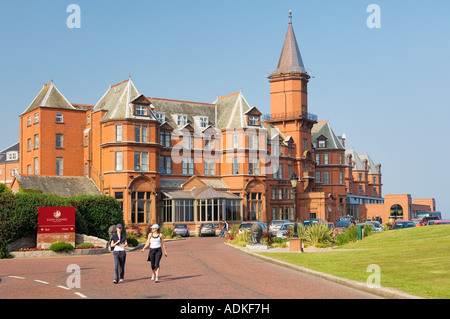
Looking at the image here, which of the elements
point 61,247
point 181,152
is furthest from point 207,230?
point 61,247

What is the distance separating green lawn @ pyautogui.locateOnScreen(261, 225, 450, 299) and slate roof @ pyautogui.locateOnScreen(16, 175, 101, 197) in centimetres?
3501

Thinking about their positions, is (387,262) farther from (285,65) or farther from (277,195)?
(285,65)

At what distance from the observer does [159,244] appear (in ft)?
59.8

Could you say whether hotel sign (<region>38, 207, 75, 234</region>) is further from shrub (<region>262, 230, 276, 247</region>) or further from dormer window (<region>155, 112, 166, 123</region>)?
dormer window (<region>155, 112, 166, 123</region>)

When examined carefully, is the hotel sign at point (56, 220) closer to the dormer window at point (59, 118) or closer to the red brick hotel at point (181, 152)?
the red brick hotel at point (181, 152)

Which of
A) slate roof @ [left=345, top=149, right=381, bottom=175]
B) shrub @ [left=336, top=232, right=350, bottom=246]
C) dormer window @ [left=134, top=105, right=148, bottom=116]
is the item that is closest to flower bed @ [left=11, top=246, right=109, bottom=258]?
shrub @ [left=336, top=232, right=350, bottom=246]

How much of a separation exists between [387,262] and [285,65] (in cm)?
5979

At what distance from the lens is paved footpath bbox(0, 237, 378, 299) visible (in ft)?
49.3

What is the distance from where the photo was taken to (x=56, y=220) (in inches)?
1280

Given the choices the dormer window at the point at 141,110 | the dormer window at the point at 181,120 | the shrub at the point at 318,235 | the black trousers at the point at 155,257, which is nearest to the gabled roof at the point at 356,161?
the dormer window at the point at 181,120

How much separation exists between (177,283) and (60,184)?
4438 centimetres

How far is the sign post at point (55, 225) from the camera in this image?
31875 millimetres

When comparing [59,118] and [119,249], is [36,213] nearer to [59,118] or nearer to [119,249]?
[119,249]
